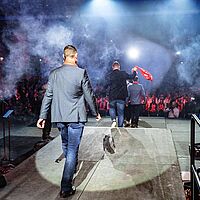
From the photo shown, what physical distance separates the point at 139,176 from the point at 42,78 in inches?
335

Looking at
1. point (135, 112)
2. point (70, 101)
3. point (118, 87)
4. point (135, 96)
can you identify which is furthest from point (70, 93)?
point (135, 112)

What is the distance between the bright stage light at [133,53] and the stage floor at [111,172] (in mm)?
10749

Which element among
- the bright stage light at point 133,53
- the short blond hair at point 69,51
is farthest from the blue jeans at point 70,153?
the bright stage light at point 133,53

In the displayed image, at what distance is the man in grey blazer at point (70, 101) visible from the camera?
113 inches

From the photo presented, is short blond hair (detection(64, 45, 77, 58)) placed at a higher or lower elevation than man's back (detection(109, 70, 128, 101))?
higher

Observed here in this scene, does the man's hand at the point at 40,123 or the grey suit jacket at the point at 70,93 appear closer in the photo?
the grey suit jacket at the point at 70,93

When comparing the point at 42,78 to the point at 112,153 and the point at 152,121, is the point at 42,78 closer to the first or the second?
the point at 152,121

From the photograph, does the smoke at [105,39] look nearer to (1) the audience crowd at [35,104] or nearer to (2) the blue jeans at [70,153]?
(1) the audience crowd at [35,104]

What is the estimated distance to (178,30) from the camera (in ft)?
49.3

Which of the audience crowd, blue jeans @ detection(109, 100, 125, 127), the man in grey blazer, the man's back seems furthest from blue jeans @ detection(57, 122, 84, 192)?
the audience crowd

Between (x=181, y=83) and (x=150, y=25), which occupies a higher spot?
(x=150, y=25)

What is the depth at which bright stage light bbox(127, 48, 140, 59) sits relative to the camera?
15.7 meters

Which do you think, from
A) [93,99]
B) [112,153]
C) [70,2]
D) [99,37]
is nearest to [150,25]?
[99,37]

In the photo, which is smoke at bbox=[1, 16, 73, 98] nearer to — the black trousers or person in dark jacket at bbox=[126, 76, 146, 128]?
person in dark jacket at bbox=[126, 76, 146, 128]
